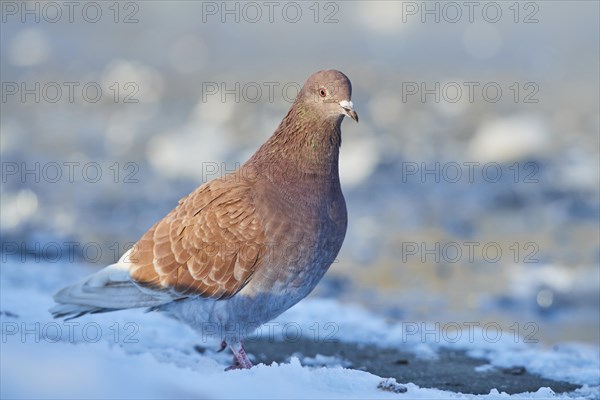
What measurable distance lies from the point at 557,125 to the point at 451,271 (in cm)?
506

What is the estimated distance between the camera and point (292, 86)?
14281 mm

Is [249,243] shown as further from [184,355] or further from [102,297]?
[102,297]

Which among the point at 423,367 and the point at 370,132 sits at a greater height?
the point at 370,132

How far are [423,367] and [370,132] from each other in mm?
6595

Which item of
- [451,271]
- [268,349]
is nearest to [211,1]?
[451,271]

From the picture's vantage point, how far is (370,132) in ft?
38.2

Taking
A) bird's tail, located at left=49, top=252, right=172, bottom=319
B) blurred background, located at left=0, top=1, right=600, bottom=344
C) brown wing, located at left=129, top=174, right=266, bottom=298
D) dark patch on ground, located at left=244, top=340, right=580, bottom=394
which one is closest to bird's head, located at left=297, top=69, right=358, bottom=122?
brown wing, located at left=129, top=174, right=266, bottom=298

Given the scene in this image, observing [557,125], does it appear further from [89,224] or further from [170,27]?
[170,27]

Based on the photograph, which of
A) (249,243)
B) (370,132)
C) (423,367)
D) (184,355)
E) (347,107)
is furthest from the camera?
(370,132)

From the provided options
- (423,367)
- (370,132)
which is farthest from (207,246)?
(370,132)

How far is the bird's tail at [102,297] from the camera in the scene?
15.9 ft

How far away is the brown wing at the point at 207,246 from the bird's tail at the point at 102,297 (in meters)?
0.06

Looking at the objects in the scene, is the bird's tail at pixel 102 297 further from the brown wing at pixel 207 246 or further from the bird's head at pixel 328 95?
the bird's head at pixel 328 95

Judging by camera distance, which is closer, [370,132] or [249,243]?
[249,243]
